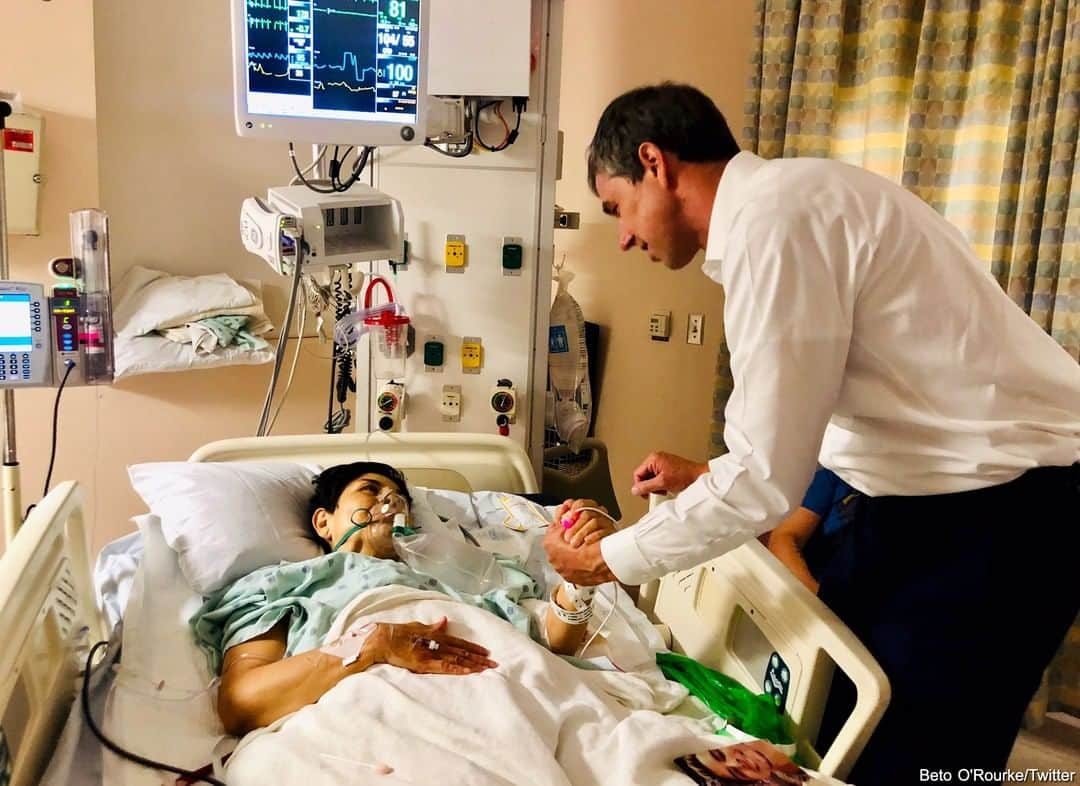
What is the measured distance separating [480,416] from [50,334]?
1132mm

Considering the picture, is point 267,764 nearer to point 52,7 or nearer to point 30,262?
point 30,262

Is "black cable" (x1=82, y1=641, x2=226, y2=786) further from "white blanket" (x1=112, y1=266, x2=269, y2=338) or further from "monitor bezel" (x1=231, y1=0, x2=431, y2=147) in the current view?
"white blanket" (x1=112, y1=266, x2=269, y2=338)

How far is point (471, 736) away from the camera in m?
1.13

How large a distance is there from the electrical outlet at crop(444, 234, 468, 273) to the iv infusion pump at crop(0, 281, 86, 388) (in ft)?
3.12

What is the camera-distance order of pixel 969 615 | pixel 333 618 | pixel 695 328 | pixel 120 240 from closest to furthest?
1. pixel 969 615
2. pixel 333 618
3. pixel 120 240
4. pixel 695 328

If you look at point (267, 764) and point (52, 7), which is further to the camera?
point (52, 7)

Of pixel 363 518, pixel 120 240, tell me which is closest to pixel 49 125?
pixel 120 240

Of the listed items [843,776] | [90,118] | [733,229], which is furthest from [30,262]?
[843,776]

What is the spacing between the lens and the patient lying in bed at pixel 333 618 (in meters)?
1.31

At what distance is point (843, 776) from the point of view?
123cm

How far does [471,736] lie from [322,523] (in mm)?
848

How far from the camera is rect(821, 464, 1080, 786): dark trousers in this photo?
1261 mm

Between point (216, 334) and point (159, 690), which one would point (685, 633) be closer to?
point (159, 690)

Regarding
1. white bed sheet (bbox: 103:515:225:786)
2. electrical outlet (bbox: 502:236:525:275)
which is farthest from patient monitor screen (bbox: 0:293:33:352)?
electrical outlet (bbox: 502:236:525:275)
